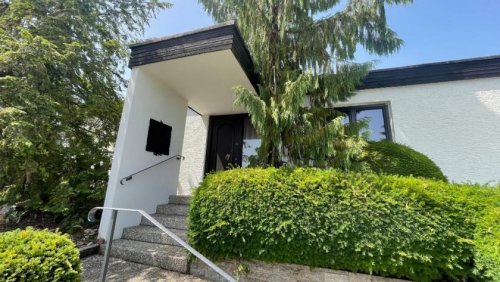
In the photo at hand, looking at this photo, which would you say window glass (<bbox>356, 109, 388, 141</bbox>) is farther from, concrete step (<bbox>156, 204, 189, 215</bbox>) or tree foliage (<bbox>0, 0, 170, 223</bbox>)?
tree foliage (<bbox>0, 0, 170, 223</bbox>)

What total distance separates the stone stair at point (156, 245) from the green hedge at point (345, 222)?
0.60 meters

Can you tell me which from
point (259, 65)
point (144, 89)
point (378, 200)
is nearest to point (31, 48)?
point (144, 89)

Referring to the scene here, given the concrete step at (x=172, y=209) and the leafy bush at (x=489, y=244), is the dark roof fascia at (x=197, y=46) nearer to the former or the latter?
the concrete step at (x=172, y=209)

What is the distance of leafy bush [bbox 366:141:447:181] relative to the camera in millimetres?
4379

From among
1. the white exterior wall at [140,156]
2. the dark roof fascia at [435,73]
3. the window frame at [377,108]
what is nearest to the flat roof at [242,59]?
the dark roof fascia at [435,73]

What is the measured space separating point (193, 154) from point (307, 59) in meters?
4.40

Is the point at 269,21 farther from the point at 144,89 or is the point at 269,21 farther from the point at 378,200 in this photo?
the point at 378,200

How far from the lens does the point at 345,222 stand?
115 inches

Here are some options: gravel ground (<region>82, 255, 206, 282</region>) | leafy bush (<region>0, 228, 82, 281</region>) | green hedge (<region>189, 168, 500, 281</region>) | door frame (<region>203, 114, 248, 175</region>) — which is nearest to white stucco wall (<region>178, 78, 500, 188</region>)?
green hedge (<region>189, 168, 500, 281</region>)

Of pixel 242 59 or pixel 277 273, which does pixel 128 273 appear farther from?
pixel 242 59

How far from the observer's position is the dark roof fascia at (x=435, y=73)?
216 inches

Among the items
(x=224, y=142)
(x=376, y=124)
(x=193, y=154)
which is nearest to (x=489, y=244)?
(x=376, y=124)

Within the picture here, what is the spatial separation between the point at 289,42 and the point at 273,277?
435 cm

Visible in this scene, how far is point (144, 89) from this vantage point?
5.07 m
